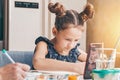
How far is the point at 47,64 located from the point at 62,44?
0.14 meters

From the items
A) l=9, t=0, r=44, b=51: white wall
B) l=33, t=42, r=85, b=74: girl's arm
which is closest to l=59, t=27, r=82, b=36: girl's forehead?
l=33, t=42, r=85, b=74: girl's arm

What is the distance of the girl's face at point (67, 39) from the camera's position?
143 cm

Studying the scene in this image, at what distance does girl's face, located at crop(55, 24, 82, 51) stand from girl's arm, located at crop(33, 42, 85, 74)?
0.08m

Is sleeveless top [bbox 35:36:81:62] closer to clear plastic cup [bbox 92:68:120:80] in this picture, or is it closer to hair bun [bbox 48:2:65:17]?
hair bun [bbox 48:2:65:17]

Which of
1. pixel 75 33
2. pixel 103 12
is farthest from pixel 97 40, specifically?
pixel 75 33

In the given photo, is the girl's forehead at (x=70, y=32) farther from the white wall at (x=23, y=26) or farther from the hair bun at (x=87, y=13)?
the white wall at (x=23, y=26)

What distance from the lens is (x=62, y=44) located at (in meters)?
1.44

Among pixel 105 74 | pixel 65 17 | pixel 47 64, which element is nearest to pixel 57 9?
pixel 65 17

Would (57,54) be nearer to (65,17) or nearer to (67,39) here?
(67,39)

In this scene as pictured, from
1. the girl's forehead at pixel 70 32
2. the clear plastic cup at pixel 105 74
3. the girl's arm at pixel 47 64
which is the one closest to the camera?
the clear plastic cup at pixel 105 74

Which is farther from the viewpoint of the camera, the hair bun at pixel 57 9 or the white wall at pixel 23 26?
the white wall at pixel 23 26

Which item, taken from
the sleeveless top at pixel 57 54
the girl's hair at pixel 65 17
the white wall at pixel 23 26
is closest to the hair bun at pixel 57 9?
the girl's hair at pixel 65 17

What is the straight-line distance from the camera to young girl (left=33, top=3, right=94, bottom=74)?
4.55 ft

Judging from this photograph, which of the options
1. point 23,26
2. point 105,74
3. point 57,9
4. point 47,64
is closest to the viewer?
point 105,74
